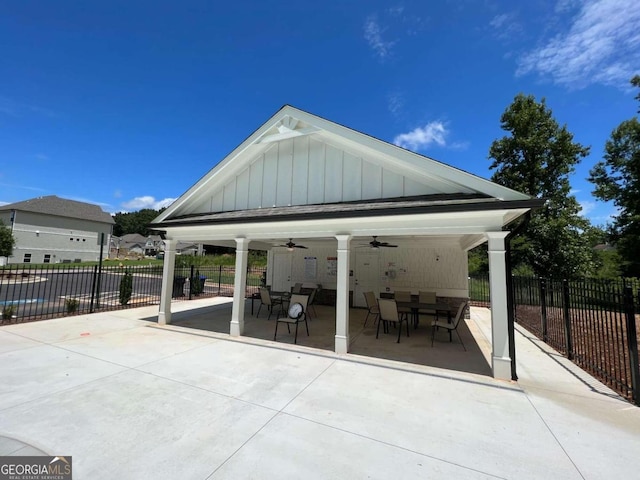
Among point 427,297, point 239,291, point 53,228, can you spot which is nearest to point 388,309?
point 427,297

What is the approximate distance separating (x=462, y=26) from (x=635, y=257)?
20.5 metres

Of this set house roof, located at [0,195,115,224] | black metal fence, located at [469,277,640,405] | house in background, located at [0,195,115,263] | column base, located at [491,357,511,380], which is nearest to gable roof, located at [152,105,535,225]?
black metal fence, located at [469,277,640,405]

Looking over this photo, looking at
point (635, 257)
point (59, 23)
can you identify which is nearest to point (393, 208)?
point (59, 23)

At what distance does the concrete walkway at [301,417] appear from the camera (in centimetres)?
262

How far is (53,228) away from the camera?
128 ft

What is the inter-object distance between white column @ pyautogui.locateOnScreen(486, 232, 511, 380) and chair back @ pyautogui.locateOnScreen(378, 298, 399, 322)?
2296mm

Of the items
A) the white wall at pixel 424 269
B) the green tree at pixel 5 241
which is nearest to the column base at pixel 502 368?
the white wall at pixel 424 269

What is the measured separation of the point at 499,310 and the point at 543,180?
1996 cm

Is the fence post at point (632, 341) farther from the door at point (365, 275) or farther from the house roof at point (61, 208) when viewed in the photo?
the house roof at point (61, 208)

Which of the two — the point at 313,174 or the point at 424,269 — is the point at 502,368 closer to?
the point at 313,174

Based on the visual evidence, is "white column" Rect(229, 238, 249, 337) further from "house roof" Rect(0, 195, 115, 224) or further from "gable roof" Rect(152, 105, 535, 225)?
"house roof" Rect(0, 195, 115, 224)

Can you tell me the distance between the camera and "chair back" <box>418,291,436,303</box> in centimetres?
973

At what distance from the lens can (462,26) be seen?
7250 mm

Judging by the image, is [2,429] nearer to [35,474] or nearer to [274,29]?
[35,474]
